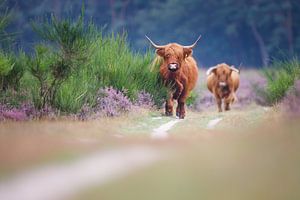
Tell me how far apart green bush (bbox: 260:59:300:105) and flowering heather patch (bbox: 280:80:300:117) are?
0.08 meters

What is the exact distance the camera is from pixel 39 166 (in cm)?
205

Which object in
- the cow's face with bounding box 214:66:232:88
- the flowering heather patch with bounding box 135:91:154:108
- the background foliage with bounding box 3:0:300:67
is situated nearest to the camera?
the flowering heather patch with bounding box 135:91:154:108

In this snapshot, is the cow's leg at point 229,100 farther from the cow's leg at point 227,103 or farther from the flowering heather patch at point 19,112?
the flowering heather patch at point 19,112

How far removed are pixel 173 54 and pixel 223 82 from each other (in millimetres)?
1330

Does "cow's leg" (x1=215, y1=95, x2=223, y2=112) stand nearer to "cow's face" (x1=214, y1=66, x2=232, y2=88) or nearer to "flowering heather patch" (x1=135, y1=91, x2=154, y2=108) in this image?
"cow's face" (x1=214, y1=66, x2=232, y2=88)

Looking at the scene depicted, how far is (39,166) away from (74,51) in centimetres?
78

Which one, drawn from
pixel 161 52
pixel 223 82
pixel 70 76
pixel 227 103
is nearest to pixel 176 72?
pixel 161 52

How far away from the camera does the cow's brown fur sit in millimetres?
2863

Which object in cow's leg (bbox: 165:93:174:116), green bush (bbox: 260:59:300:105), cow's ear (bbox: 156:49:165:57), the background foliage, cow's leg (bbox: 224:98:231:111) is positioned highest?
the background foliage

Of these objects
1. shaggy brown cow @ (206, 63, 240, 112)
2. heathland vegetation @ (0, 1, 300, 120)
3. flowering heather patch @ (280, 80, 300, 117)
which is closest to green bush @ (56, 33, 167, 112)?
heathland vegetation @ (0, 1, 300, 120)

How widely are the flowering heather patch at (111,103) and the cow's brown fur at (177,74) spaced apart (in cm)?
24

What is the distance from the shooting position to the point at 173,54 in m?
2.86

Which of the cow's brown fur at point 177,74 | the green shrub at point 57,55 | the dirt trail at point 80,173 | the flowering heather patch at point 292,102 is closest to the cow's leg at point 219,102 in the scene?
the cow's brown fur at point 177,74

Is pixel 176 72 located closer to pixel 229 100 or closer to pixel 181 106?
pixel 181 106
